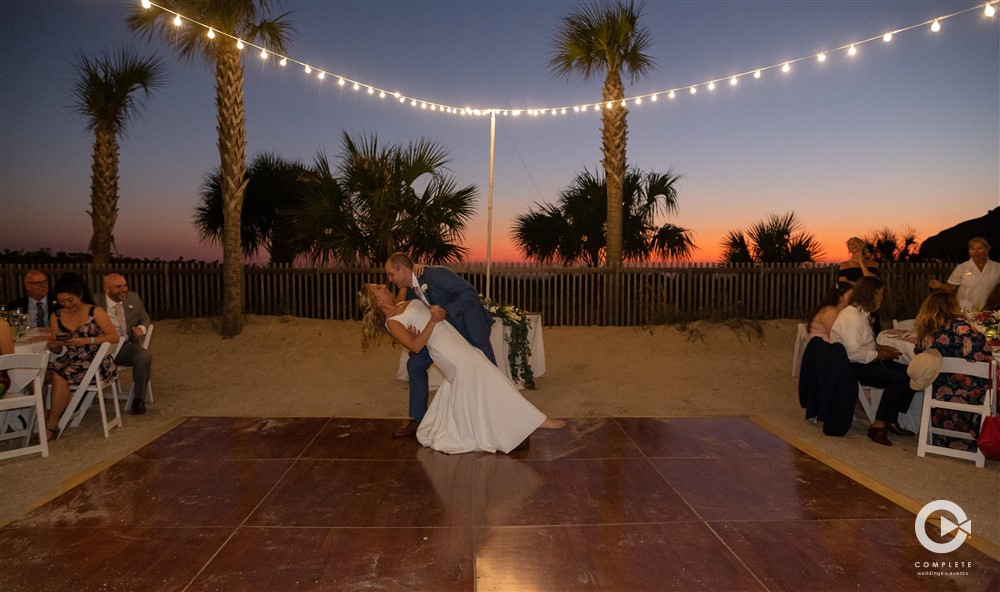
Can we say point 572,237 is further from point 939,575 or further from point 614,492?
point 939,575

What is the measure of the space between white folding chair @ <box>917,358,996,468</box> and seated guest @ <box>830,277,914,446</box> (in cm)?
29

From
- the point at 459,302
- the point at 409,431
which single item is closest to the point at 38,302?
the point at 409,431

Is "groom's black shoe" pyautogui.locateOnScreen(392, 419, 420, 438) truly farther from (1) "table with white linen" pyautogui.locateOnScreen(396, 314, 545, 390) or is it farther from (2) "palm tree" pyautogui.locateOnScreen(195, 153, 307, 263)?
(2) "palm tree" pyautogui.locateOnScreen(195, 153, 307, 263)

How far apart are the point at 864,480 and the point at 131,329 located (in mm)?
6596

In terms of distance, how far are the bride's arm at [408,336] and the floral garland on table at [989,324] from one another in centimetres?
398

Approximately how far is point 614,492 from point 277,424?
→ 3163mm

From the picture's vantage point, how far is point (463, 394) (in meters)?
4.74

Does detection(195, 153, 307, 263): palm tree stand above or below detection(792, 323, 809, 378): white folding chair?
above

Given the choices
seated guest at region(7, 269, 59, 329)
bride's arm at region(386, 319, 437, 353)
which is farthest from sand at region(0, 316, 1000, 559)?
bride's arm at region(386, 319, 437, 353)

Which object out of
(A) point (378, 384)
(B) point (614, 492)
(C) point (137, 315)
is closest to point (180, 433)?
(C) point (137, 315)

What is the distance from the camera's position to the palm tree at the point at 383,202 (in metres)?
10.4

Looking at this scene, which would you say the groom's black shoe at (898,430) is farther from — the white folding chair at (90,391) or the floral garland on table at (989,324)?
the white folding chair at (90,391)

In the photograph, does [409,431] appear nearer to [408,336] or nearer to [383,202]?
[408,336]

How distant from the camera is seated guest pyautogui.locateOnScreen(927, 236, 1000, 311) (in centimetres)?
683
